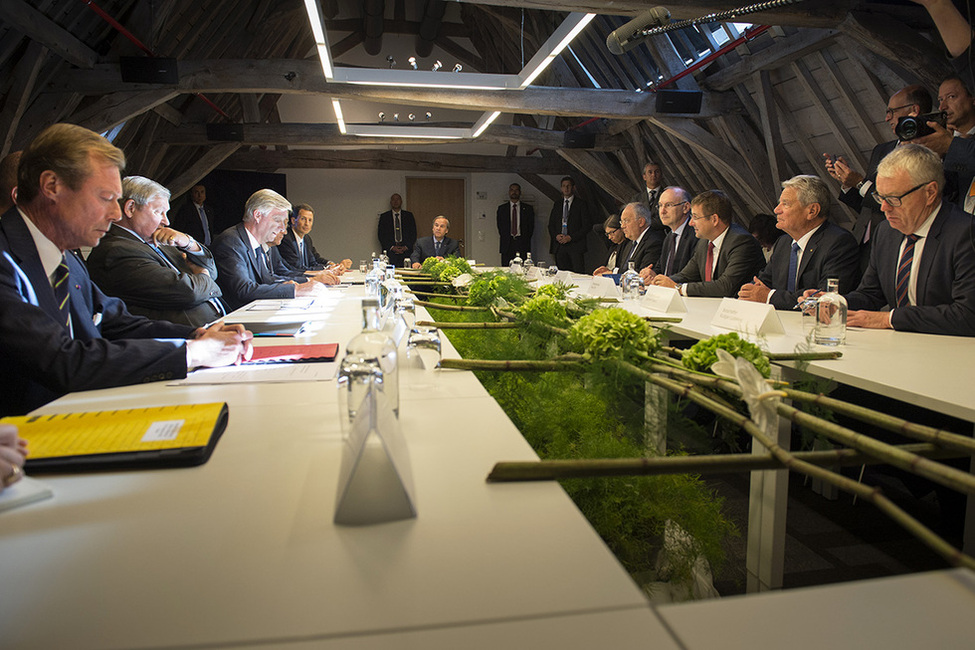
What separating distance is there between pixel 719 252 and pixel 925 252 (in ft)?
5.13

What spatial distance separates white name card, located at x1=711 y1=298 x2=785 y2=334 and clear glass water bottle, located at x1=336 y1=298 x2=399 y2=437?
4.44 feet

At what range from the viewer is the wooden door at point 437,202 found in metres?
11.5

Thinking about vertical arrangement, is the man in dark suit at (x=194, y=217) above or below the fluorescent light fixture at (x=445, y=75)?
below

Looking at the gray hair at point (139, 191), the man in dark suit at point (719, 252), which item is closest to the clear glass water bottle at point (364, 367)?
the gray hair at point (139, 191)

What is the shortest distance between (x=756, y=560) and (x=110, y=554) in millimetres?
1494

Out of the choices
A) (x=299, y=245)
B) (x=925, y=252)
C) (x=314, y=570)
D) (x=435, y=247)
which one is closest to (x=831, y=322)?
(x=925, y=252)

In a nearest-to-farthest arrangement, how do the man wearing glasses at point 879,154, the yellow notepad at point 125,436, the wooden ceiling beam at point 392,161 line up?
the yellow notepad at point 125,436
the man wearing glasses at point 879,154
the wooden ceiling beam at point 392,161

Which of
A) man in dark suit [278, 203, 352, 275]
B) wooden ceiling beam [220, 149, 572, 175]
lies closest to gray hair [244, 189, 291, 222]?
man in dark suit [278, 203, 352, 275]

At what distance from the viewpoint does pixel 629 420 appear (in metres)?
1.33

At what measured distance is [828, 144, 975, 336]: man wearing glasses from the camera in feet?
6.78

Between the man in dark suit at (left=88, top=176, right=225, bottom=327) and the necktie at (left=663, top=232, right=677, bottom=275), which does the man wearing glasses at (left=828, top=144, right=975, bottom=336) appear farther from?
the man in dark suit at (left=88, top=176, right=225, bottom=327)

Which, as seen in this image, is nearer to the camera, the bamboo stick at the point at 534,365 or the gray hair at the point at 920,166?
the bamboo stick at the point at 534,365

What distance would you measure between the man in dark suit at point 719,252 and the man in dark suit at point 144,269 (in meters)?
2.45

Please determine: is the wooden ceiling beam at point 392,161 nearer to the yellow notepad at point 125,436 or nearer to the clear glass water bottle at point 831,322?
the clear glass water bottle at point 831,322
